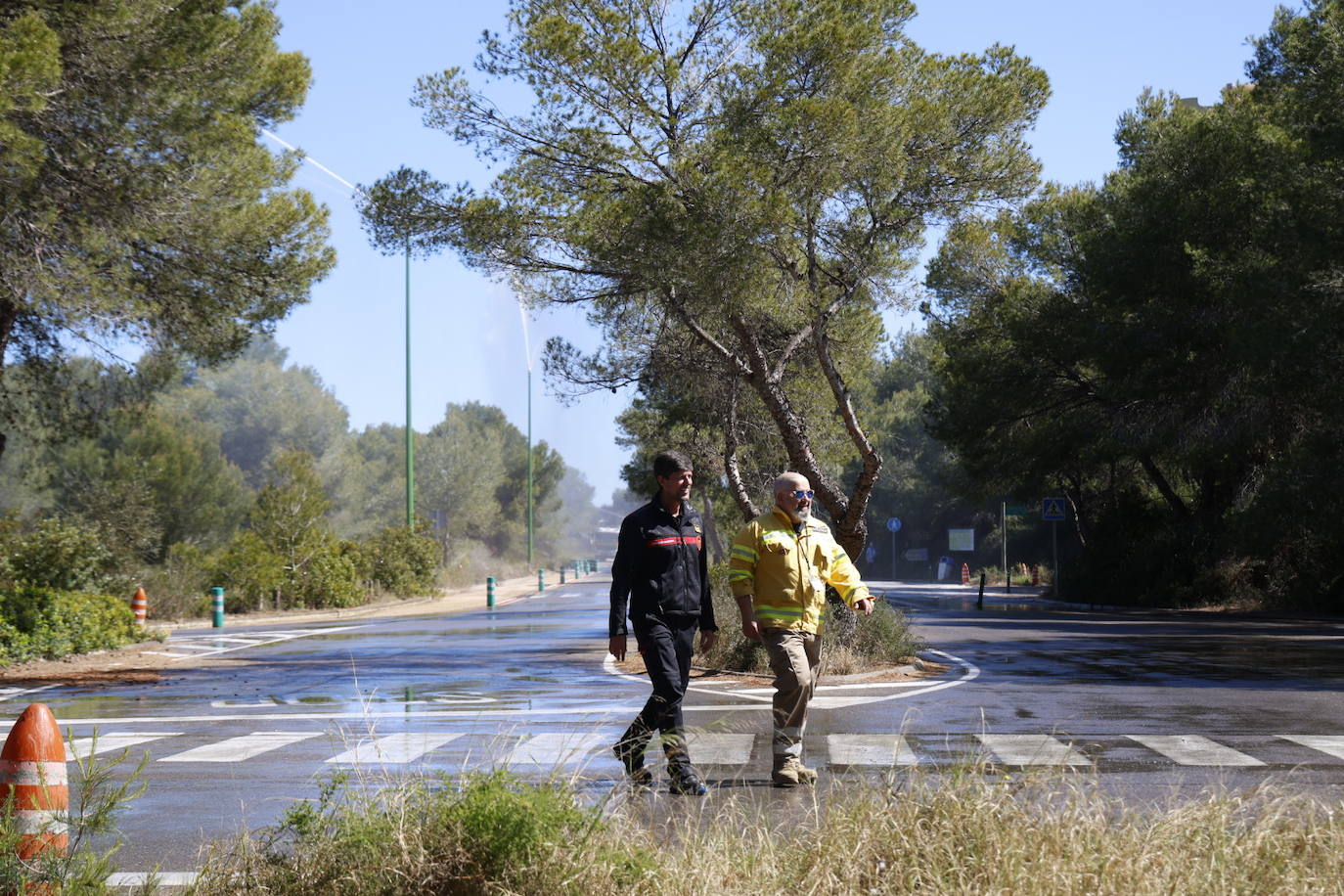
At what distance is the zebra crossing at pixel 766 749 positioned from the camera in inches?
368

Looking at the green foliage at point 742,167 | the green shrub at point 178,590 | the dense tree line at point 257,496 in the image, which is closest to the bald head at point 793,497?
the green foliage at point 742,167

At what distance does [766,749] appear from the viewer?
1027 cm

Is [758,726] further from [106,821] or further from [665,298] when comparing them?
[665,298]

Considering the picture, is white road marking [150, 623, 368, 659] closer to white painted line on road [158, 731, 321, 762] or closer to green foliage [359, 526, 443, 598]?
white painted line on road [158, 731, 321, 762]

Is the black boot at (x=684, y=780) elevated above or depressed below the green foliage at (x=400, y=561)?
below

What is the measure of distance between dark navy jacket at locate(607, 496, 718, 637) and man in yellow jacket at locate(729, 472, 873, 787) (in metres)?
0.33

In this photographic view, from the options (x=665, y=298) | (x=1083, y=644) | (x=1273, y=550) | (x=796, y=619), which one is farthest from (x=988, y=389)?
(x=796, y=619)

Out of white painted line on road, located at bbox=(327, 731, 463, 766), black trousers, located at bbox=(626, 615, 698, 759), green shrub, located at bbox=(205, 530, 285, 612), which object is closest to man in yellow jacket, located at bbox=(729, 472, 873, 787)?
black trousers, located at bbox=(626, 615, 698, 759)

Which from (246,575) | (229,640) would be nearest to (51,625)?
(229,640)

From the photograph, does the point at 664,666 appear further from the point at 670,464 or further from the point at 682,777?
the point at 670,464

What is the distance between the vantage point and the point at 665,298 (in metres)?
19.8

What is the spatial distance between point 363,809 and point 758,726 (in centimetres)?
638

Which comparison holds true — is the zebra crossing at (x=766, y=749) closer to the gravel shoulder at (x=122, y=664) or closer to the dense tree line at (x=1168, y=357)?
the gravel shoulder at (x=122, y=664)

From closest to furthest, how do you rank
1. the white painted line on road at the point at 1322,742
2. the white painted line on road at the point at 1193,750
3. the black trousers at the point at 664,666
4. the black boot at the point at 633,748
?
the black boot at the point at 633,748, the black trousers at the point at 664,666, the white painted line on road at the point at 1193,750, the white painted line on road at the point at 1322,742
